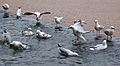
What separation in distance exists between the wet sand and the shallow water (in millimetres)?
2048

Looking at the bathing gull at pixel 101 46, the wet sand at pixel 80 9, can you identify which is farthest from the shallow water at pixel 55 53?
the wet sand at pixel 80 9

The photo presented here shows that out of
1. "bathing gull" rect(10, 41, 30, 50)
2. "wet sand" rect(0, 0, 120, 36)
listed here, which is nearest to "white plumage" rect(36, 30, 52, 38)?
"bathing gull" rect(10, 41, 30, 50)

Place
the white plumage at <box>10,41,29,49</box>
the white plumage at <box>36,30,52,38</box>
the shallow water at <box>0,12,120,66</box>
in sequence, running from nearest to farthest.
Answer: the shallow water at <box>0,12,120,66</box>
the white plumage at <box>10,41,29,49</box>
the white plumage at <box>36,30,52,38</box>

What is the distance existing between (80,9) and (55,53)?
7877 mm

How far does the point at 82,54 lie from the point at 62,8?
8.05 meters

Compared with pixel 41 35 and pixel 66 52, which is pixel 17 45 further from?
pixel 66 52

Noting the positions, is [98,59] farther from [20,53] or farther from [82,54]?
[20,53]

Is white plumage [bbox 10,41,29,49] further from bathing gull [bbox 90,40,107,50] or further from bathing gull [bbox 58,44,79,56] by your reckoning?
bathing gull [bbox 90,40,107,50]

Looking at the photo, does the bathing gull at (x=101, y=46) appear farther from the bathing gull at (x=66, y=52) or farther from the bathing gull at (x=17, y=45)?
the bathing gull at (x=17, y=45)

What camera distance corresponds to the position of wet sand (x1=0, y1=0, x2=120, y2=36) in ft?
55.3

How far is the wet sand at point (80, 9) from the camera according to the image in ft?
55.3

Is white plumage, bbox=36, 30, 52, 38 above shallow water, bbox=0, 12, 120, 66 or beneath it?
above

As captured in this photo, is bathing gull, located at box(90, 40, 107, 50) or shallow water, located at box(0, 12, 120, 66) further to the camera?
bathing gull, located at box(90, 40, 107, 50)

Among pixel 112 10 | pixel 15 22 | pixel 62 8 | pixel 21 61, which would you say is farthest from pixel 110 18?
pixel 21 61
